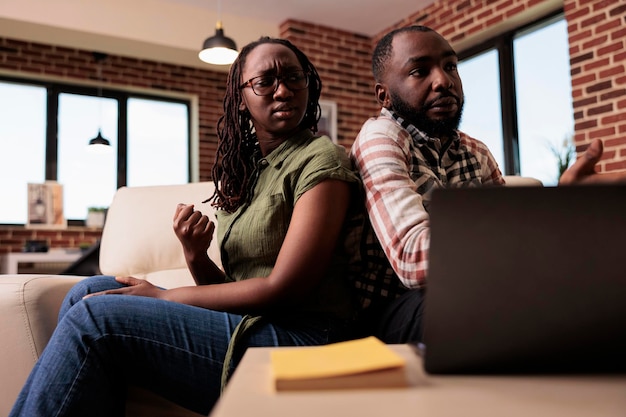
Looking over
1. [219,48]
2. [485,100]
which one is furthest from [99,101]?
[485,100]

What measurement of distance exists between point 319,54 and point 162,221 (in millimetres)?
3786

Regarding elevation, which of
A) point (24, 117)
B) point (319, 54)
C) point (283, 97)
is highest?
point (319, 54)

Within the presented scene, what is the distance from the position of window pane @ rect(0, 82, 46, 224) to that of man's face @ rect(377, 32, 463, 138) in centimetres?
519

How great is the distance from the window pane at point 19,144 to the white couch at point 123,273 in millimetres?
4072

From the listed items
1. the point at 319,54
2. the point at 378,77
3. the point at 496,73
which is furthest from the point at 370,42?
the point at 378,77

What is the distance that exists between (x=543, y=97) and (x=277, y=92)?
12.1 ft

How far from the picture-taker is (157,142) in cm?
638

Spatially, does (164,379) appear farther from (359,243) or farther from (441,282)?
(441,282)

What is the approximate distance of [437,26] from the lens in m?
5.01

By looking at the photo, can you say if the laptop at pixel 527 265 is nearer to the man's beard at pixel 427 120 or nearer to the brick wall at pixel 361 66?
the man's beard at pixel 427 120

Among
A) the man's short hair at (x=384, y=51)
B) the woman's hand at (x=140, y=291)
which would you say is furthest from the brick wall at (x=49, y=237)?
the man's short hair at (x=384, y=51)

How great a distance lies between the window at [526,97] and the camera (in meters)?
4.27

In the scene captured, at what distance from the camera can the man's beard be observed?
4.04ft

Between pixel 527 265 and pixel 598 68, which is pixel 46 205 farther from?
pixel 527 265
